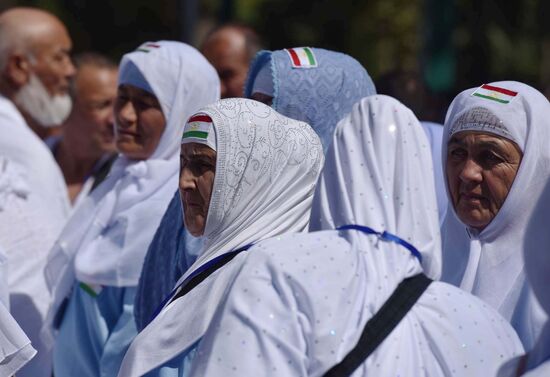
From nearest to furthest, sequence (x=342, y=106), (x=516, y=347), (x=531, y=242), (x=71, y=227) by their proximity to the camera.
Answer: (x=516, y=347), (x=531, y=242), (x=342, y=106), (x=71, y=227)

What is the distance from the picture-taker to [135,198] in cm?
515

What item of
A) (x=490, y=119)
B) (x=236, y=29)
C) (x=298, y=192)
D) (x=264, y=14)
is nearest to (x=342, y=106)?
(x=490, y=119)

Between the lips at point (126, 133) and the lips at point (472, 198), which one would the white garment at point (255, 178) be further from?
the lips at point (126, 133)

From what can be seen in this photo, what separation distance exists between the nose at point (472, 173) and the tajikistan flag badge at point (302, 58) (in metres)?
0.82

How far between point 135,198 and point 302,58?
952mm

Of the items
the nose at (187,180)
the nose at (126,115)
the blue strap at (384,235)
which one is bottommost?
the nose at (126,115)

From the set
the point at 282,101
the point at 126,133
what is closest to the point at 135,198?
the point at 126,133

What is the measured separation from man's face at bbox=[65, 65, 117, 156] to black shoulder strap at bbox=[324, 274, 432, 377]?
4461 millimetres

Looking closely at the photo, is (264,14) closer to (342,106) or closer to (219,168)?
(342,106)

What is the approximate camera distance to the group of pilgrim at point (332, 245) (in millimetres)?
2949

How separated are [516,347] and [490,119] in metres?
1.09

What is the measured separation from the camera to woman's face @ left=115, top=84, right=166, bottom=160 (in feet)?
17.3

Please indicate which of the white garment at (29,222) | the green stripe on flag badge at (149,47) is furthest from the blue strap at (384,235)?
the white garment at (29,222)

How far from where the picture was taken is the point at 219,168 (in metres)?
3.52
